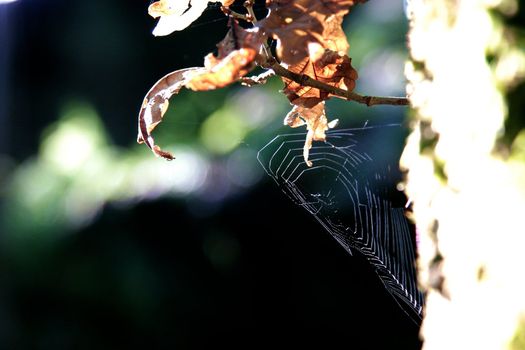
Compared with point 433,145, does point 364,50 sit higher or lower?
lower

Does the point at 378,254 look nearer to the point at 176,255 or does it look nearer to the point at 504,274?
the point at 504,274

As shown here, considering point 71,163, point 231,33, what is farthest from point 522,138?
point 71,163

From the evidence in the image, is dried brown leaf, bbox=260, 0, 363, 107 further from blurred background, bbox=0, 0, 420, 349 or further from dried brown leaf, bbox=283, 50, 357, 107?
blurred background, bbox=0, 0, 420, 349

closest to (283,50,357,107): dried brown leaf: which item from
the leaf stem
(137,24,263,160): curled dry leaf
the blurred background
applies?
the leaf stem

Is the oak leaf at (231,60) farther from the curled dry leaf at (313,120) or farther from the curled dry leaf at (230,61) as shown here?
the curled dry leaf at (313,120)

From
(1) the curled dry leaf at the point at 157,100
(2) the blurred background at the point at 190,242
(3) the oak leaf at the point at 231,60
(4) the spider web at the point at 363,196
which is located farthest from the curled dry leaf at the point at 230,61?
(2) the blurred background at the point at 190,242

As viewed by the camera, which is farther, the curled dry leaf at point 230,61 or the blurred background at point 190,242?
the blurred background at point 190,242

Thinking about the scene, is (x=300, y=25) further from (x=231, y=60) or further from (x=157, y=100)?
(x=157, y=100)
